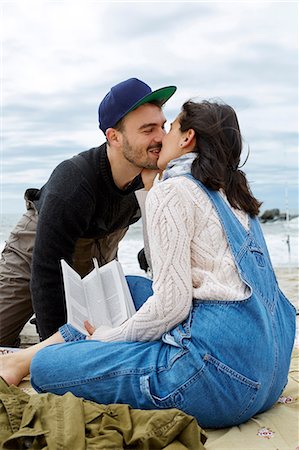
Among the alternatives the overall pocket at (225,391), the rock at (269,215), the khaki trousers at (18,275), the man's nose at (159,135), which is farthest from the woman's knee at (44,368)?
the rock at (269,215)

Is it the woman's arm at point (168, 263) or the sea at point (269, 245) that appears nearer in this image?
the woman's arm at point (168, 263)

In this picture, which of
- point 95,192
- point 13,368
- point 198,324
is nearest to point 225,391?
point 198,324

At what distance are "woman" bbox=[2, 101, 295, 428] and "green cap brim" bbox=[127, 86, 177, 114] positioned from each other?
0.85 m

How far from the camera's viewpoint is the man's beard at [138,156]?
330 centimetres

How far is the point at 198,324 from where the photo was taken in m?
2.16

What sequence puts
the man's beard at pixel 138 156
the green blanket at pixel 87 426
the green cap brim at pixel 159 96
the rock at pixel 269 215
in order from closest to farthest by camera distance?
the green blanket at pixel 87 426 < the green cap brim at pixel 159 96 < the man's beard at pixel 138 156 < the rock at pixel 269 215

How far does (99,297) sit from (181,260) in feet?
2.41

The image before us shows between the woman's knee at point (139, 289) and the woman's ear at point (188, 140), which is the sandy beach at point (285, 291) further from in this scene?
the woman's ear at point (188, 140)

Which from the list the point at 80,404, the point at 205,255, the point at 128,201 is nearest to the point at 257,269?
the point at 205,255

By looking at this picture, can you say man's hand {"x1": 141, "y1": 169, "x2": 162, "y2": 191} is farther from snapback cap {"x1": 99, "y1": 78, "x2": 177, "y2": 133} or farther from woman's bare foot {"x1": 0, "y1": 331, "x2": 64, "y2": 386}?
woman's bare foot {"x1": 0, "y1": 331, "x2": 64, "y2": 386}

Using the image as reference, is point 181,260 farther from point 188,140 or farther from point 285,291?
point 285,291

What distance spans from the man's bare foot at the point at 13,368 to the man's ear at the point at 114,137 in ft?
3.85

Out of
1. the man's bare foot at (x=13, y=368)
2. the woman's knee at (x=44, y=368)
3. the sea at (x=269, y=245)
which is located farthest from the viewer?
the sea at (x=269, y=245)

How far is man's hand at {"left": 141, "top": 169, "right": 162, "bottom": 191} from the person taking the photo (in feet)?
10.7
